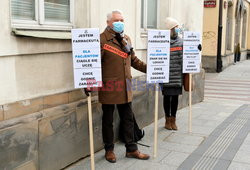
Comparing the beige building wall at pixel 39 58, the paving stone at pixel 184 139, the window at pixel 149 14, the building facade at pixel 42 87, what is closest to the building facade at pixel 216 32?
the window at pixel 149 14

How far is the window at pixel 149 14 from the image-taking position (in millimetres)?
6473

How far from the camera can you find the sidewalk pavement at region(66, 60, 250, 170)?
439cm

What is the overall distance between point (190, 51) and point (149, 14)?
160 cm

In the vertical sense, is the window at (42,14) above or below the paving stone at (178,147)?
above

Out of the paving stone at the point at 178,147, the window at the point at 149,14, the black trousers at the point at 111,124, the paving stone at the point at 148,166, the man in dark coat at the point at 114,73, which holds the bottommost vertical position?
the paving stone at the point at 148,166

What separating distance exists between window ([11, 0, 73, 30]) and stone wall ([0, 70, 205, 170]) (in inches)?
33.4

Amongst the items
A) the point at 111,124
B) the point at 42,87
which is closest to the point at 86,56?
the point at 42,87

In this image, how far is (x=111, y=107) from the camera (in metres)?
4.34

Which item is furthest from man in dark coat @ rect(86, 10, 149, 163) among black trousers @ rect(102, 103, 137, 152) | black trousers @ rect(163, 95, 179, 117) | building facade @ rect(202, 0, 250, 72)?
building facade @ rect(202, 0, 250, 72)

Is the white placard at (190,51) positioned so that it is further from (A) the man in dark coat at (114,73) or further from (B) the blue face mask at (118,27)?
(B) the blue face mask at (118,27)

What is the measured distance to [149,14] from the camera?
22.5 ft

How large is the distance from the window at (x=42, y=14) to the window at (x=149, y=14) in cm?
235

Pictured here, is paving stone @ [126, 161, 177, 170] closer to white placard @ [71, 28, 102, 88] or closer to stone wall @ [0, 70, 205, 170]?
stone wall @ [0, 70, 205, 170]

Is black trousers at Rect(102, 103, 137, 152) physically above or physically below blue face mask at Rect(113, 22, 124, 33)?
below
